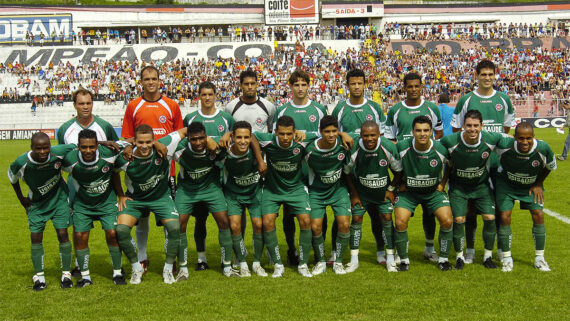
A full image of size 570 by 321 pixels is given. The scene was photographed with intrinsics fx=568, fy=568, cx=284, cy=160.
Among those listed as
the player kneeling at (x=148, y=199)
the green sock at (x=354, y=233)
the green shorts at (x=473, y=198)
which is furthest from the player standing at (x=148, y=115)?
the green shorts at (x=473, y=198)

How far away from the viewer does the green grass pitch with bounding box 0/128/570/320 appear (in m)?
5.64

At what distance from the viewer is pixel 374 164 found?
7125 mm

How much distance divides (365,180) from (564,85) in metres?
38.4

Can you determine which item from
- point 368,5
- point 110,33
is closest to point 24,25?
point 110,33

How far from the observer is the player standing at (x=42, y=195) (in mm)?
6648

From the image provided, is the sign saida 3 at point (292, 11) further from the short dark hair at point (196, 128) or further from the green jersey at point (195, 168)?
the short dark hair at point (196, 128)

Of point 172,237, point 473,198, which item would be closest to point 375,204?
point 473,198

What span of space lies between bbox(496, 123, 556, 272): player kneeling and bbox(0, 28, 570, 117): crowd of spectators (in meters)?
31.0

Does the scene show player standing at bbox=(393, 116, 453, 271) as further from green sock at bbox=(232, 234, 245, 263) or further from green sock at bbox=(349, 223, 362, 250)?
green sock at bbox=(232, 234, 245, 263)

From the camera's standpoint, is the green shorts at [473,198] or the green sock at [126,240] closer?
the green sock at [126,240]

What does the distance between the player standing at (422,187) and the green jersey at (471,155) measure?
129 millimetres

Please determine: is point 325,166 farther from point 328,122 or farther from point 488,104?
point 488,104

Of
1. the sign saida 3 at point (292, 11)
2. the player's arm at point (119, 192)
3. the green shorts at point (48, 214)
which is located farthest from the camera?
the sign saida 3 at point (292, 11)

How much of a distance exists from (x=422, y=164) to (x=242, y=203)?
2329 millimetres
